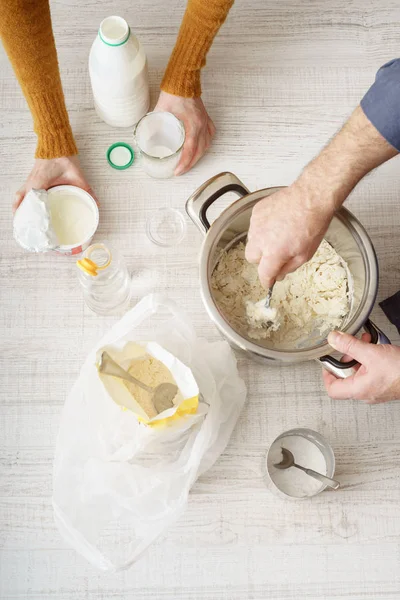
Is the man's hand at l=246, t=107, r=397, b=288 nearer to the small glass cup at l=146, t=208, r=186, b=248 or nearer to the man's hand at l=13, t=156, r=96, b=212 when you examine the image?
the small glass cup at l=146, t=208, r=186, b=248

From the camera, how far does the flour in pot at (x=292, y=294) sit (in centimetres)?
105

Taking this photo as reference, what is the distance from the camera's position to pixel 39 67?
3.43ft

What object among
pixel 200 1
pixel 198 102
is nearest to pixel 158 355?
pixel 198 102

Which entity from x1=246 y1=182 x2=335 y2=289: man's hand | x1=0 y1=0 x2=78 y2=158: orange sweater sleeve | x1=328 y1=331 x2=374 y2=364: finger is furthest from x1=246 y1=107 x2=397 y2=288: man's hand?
x1=0 y1=0 x2=78 y2=158: orange sweater sleeve

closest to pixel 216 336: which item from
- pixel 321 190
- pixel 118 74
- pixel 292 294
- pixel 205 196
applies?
pixel 292 294

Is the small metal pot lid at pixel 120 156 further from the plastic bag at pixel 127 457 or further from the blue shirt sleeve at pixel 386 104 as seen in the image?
the blue shirt sleeve at pixel 386 104

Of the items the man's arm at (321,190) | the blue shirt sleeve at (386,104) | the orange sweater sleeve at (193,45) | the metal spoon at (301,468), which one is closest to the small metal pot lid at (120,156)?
the orange sweater sleeve at (193,45)

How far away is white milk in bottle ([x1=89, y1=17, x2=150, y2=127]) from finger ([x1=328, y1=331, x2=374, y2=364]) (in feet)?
1.85

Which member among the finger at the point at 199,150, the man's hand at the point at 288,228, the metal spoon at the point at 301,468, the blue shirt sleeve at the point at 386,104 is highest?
the blue shirt sleeve at the point at 386,104

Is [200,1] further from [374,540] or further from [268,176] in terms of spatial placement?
[374,540]

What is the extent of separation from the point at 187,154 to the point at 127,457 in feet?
1.81

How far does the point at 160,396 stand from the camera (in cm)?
97

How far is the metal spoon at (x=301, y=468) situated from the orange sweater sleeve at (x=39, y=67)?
0.67m

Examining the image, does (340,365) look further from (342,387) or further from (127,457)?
(127,457)
